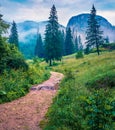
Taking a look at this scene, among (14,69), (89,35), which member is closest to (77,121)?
(14,69)

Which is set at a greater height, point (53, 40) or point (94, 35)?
point (94, 35)

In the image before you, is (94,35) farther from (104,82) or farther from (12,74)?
(104,82)

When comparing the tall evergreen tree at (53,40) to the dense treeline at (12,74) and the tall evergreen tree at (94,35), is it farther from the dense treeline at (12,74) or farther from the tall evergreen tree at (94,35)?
the dense treeline at (12,74)

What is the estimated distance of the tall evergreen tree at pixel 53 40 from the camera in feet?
203

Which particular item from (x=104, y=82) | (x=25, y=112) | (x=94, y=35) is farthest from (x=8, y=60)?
(x=94, y=35)

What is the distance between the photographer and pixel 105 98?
→ 1024 centimetres

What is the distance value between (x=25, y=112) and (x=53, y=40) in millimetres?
49040

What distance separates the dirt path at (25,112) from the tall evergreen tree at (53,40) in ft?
140

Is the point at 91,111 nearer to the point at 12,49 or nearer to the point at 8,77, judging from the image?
the point at 8,77

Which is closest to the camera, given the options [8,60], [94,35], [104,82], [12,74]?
[104,82]

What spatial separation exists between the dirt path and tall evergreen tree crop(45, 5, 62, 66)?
42.6m

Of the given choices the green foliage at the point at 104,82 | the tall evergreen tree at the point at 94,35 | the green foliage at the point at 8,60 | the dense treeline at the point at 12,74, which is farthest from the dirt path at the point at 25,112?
the tall evergreen tree at the point at 94,35

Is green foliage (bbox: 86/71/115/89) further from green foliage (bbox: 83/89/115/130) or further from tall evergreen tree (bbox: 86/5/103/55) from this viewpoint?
tall evergreen tree (bbox: 86/5/103/55)

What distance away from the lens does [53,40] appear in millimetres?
62375
